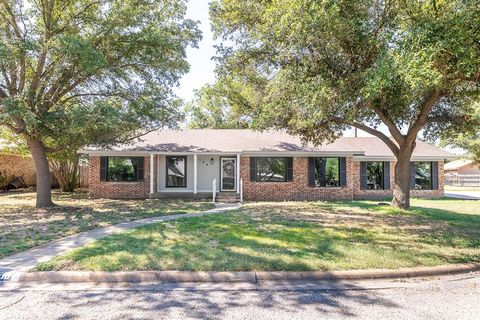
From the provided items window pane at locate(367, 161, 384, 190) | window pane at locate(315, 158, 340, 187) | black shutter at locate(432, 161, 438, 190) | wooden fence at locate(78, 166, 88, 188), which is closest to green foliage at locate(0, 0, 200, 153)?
window pane at locate(315, 158, 340, 187)

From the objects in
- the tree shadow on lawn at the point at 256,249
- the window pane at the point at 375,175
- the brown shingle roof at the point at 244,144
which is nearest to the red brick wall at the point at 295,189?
the brown shingle roof at the point at 244,144

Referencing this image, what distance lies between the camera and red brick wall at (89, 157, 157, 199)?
17.0 metres

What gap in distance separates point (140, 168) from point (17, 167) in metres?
11.2

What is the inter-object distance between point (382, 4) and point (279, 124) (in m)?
4.61

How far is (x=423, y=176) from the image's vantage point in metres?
19.5

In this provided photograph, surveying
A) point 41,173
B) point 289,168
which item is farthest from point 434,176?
point 41,173

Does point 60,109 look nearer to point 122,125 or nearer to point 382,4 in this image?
point 122,125

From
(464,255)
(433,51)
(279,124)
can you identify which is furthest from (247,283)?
(279,124)

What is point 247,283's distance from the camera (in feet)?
16.5

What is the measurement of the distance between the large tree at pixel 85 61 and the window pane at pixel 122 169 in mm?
4142

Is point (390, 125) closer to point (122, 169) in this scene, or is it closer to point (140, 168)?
point (140, 168)

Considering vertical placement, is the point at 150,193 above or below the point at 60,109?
below

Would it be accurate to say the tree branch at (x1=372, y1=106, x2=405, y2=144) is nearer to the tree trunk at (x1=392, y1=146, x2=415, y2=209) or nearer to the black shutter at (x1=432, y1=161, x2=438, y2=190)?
the tree trunk at (x1=392, y1=146, x2=415, y2=209)

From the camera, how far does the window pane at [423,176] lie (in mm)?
19281
